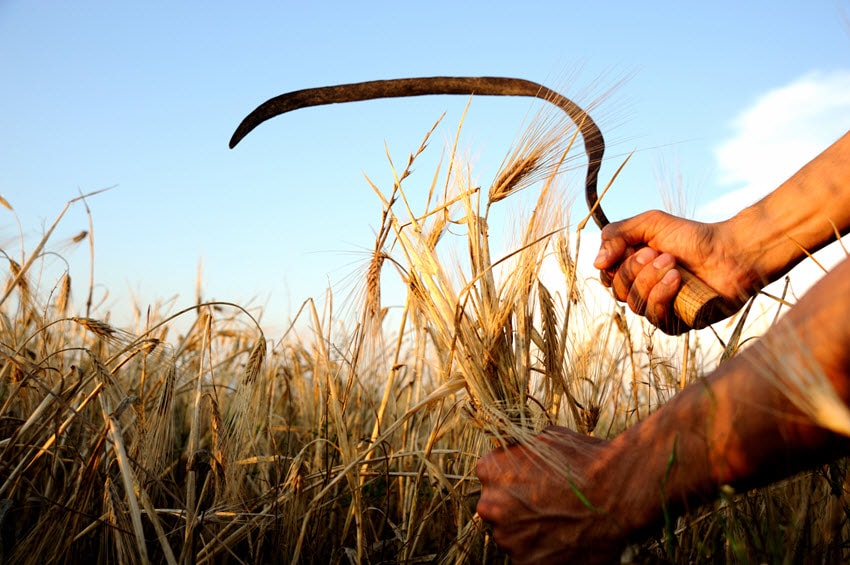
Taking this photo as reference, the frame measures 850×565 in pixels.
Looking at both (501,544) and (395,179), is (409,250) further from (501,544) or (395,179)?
(501,544)

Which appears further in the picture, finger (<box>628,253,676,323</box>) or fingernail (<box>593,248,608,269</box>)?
fingernail (<box>593,248,608,269</box>)

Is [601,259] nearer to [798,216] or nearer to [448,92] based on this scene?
[798,216]

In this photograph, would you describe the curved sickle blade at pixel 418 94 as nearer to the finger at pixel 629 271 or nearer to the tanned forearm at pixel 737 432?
the finger at pixel 629 271

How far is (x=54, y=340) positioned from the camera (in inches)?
109

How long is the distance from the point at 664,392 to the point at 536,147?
889 millimetres

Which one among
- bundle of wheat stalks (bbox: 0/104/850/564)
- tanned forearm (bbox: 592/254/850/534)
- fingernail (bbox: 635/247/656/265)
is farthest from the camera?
fingernail (bbox: 635/247/656/265)

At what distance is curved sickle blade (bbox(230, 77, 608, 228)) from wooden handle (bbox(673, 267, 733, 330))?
1.41 ft

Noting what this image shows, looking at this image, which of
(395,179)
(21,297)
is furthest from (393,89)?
(21,297)

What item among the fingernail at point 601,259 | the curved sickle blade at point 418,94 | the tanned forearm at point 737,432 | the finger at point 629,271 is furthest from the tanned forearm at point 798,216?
the tanned forearm at point 737,432

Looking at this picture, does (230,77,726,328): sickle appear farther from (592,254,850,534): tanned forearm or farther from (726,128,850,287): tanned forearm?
(592,254,850,534): tanned forearm

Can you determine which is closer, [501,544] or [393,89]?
[501,544]

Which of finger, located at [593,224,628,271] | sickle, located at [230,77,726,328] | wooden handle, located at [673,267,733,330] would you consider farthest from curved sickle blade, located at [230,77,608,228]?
wooden handle, located at [673,267,733,330]

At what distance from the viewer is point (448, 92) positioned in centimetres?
170

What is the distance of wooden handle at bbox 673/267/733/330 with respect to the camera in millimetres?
1711
